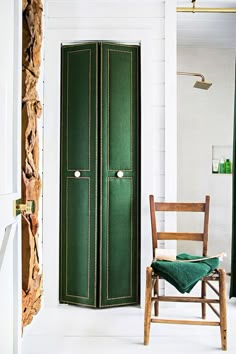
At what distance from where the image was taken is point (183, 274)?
2.54m

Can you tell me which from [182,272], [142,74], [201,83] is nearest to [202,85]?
[201,83]

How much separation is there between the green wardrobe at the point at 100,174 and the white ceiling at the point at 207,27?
64cm

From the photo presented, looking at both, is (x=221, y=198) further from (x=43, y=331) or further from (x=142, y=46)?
(x=43, y=331)

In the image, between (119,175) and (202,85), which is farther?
(202,85)

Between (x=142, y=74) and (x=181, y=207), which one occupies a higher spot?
(x=142, y=74)

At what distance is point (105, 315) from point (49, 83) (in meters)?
1.75

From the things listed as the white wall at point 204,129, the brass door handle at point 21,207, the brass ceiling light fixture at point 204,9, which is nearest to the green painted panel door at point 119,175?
the brass ceiling light fixture at point 204,9

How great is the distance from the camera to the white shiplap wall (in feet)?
10.7

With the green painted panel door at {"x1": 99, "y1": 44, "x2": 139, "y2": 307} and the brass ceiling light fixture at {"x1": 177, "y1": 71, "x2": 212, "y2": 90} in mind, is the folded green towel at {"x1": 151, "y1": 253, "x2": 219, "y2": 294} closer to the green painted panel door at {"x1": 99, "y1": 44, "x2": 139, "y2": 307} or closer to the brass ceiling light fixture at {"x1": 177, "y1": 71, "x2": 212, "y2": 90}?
the green painted panel door at {"x1": 99, "y1": 44, "x2": 139, "y2": 307}

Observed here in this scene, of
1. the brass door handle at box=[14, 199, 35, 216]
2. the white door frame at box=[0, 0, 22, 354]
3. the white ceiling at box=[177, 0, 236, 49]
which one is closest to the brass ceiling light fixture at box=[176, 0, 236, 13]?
the white ceiling at box=[177, 0, 236, 49]

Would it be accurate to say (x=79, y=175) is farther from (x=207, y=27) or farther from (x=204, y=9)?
(x=207, y=27)

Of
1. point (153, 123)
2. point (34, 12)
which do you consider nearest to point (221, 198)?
point (153, 123)

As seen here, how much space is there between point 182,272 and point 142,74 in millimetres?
1534

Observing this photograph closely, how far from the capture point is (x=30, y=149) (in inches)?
111
